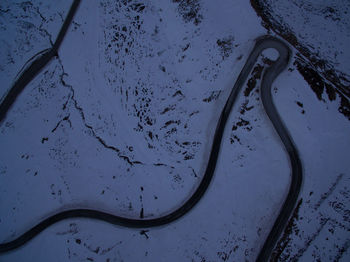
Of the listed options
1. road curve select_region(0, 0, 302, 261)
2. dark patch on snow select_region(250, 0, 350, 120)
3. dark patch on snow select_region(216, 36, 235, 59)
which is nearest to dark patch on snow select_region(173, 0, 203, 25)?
dark patch on snow select_region(216, 36, 235, 59)

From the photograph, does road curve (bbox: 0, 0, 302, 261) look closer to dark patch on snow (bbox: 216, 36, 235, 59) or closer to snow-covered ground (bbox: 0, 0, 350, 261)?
snow-covered ground (bbox: 0, 0, 350, 261)

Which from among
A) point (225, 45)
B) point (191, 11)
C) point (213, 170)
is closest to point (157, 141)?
point (213, 170)

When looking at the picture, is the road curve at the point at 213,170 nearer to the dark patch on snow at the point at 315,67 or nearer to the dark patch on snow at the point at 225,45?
the dark patch on snow at the point at 315,67

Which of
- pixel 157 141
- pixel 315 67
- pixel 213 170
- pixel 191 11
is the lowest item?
pixel 213 170

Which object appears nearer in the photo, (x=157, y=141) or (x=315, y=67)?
(x=315, y=67)

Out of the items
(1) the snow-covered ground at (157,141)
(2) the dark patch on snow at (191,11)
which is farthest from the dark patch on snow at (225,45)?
(2) the dark patch on snow at (191,11)

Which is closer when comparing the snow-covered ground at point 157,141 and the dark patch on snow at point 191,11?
the snow-covered ground at point 157,141

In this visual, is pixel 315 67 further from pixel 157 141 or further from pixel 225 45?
pixel 157 141

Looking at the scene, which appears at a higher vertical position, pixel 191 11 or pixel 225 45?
pixel 191 11

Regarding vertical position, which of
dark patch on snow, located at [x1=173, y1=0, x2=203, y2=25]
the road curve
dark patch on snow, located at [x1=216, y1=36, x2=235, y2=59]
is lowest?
the road curve

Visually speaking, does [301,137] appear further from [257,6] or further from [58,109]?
[58,109]
